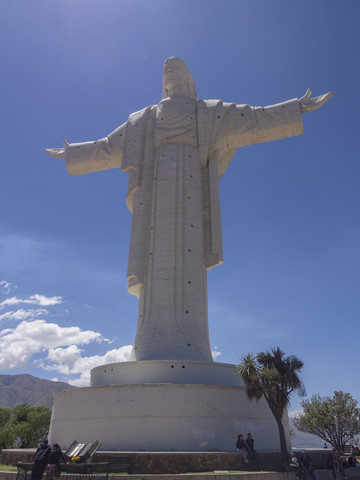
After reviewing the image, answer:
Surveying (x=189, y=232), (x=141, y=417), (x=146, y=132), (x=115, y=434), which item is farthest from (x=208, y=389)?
(x=146, y=132)

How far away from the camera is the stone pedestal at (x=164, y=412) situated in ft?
49.5

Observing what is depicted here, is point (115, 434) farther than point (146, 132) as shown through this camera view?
No

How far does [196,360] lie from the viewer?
60.0ft

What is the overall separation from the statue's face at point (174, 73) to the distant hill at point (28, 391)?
5806 inches

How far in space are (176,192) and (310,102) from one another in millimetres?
9555

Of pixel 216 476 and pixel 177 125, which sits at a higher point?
pixel 177 125

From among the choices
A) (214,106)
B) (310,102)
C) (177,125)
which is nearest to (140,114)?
(177,125)

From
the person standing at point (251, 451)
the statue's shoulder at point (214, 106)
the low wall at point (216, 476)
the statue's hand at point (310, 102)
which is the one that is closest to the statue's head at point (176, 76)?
the statue's shoulder at point (214, 106)

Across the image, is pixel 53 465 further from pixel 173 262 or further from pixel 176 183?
pixel 176 183

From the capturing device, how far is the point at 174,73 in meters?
26.8

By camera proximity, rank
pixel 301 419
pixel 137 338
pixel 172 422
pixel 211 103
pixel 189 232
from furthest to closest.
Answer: pixel 301 419, pixel 211 103, pixel 189 232, pixel 137 338, pixel 172 422

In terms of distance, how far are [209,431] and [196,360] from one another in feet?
11.2

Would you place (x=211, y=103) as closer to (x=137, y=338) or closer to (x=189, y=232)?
(x=189, y=232)

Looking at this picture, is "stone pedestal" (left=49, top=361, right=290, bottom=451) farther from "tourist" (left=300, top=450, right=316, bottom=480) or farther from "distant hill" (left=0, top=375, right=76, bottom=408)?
"distant hill" (left=0, top=375, right=76, bottom=408)
